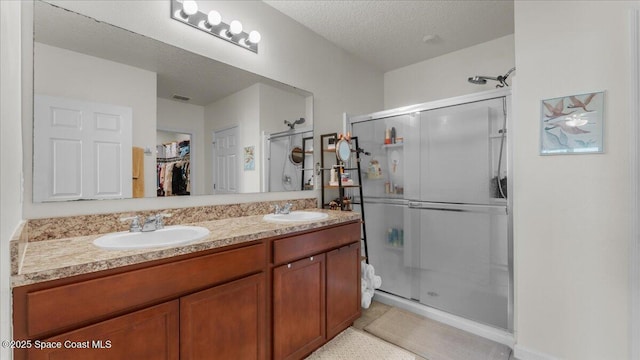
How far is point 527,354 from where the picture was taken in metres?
1.79

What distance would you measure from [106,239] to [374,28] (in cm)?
262

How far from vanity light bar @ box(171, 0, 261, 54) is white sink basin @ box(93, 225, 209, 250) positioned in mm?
1310

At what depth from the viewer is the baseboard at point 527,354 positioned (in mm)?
1736

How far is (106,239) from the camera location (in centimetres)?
127

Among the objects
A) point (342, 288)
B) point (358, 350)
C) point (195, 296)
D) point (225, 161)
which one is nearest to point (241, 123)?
point (225, 161)

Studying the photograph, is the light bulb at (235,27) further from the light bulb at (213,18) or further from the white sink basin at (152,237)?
the white sink basin at (152,237)

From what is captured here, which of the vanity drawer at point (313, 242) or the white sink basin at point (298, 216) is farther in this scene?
the white sink basin at point (298, 216)

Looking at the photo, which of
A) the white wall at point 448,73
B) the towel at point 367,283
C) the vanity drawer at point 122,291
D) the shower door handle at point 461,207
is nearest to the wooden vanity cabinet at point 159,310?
the vanity drawer at point 122,291

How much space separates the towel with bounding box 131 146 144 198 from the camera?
5.09 ft

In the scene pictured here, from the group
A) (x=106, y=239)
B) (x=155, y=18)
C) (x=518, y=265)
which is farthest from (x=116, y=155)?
(x=518, y=265)

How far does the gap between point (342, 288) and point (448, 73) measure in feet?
8.64

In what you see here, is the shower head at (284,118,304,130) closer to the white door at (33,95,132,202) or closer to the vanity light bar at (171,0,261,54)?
the vanity light bar at (171,0,261,54)

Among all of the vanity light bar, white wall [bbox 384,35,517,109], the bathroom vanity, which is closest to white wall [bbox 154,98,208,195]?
the bathroom vanity

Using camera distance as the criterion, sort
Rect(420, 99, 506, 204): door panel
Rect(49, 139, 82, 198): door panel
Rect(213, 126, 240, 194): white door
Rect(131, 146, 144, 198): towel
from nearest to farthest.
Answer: Rect(49, 139, 82, 198): door panel → Rect(131, 146, 144, 198): towel → Rect(213, 126, 240, 194): white door → Rect(420, 99, 506, 204): door panel
